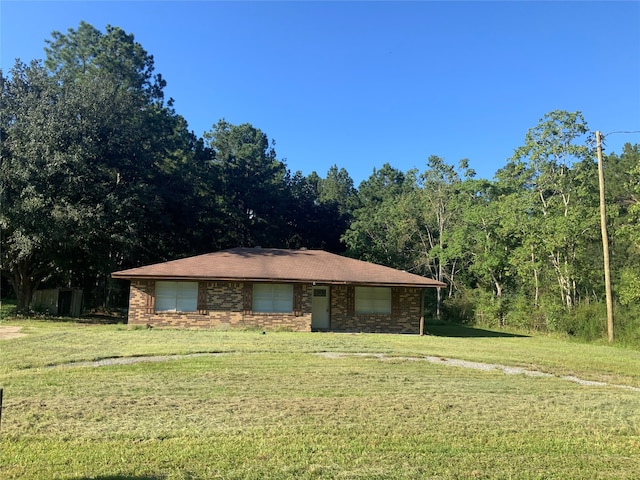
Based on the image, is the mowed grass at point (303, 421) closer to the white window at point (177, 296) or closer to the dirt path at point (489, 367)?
the dirt path at point (489, 367)

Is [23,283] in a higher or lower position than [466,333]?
higher

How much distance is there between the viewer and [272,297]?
19.9 meters

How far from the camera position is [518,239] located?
90.9 feet

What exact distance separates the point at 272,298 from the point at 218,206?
19.3 metres

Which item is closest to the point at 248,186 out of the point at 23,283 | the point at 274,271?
the point at 23,283

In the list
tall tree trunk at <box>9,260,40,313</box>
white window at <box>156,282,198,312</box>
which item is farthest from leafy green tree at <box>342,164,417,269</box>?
tall tree trunk at <box>9,260,40,313</box>

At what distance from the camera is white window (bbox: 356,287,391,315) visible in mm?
20531


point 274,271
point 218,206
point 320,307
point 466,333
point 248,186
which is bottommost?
point 466,333

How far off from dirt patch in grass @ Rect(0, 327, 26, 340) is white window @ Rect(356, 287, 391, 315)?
11.9 metres

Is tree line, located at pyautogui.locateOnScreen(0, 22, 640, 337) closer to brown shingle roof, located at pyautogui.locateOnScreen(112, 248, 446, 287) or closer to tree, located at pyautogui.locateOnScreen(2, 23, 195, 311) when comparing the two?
tree, located at pyautogui.locateOnScreen(2, 23, 195, 311)

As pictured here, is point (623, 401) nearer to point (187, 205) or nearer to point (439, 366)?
point (439, 366)

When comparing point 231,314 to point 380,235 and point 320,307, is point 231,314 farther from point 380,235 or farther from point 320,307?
point 380,235

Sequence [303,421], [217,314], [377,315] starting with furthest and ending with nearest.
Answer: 1. [377,315]
2. [217,314]
3. [303,421]

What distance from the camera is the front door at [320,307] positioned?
810 inches
